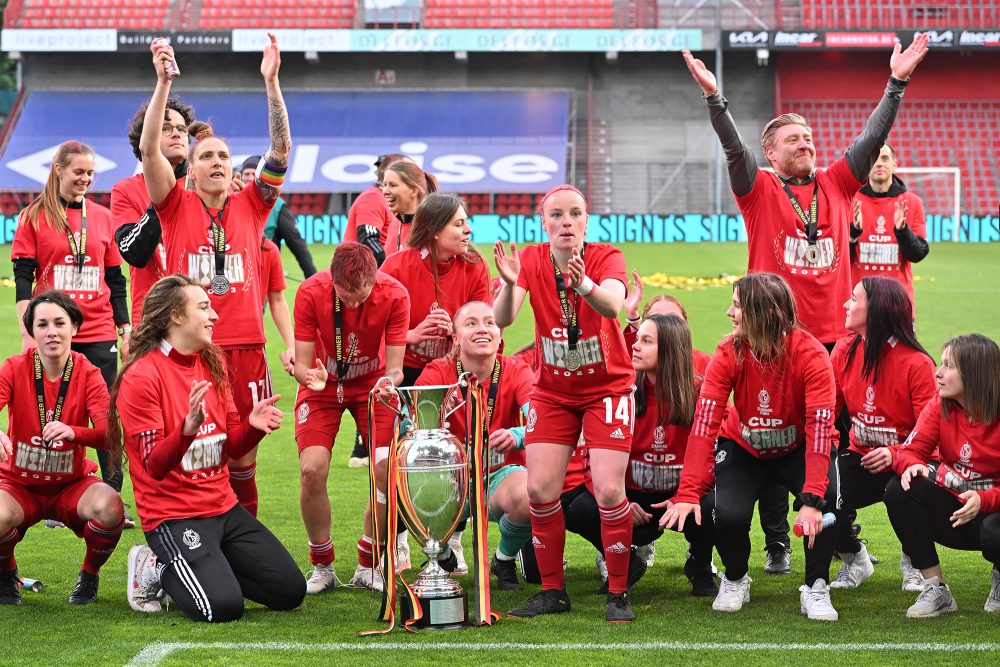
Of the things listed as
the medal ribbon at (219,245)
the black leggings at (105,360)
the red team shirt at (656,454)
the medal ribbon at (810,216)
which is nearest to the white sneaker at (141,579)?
the medal ribbon at (219,245)

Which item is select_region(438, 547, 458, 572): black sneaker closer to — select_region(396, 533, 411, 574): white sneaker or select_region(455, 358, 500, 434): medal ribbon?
select_region(396, 533, 411, 574): white sneaker

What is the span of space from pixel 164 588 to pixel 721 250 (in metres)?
19.7

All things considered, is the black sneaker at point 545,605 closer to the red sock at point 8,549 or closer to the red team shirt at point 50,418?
the red team shirt at point 50,418

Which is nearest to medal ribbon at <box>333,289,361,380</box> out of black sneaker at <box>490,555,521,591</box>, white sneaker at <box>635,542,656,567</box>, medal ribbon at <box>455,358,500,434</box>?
medal ribbon at <box>455,358,500,434</box>

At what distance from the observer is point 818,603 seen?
522 centimetres

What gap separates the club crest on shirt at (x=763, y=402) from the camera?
5.53 metres

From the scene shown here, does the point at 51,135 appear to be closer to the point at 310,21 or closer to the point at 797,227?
the point at 310,21

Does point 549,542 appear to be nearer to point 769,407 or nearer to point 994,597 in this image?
point 769,407

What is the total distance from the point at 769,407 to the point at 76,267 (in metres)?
3.98

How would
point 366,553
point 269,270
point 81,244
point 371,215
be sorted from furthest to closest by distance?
point 371,215
point 81,244
point 269,270
point 366,553

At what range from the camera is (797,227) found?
6.26 meters

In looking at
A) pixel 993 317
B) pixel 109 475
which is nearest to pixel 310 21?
pixel 993 317

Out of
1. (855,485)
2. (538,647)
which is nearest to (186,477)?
(538,647)

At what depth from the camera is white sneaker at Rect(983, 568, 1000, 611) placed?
5.24 metres
